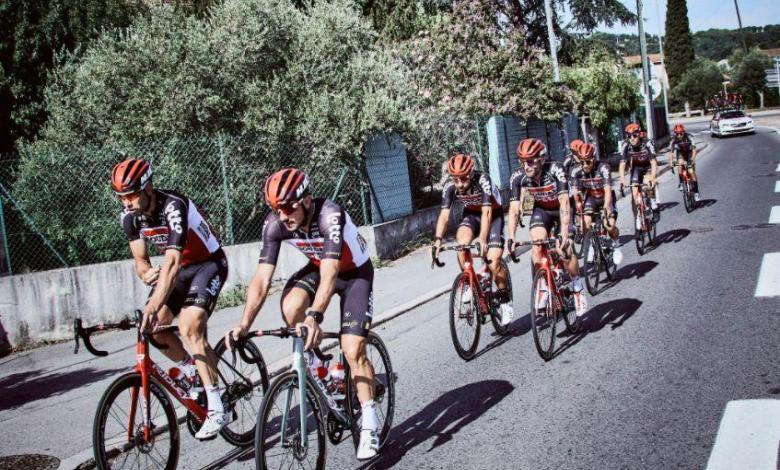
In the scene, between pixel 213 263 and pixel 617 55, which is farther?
pixel 617 55

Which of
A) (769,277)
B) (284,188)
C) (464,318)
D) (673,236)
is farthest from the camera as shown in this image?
(673,236)

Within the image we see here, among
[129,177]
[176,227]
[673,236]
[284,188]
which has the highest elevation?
[129,177]

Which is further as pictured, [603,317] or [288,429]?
[603,317]

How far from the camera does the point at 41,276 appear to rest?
11125mm

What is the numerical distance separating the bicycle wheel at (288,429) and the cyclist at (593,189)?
682 centimetres

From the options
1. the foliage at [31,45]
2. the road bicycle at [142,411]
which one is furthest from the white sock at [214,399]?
the foliage at [31,45]

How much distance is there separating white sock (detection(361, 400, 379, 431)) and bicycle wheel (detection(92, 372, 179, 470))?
50.8 inches

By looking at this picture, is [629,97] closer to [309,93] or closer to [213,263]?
[309,93]

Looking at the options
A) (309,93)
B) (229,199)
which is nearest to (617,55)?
(309,93)

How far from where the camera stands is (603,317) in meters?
7.97

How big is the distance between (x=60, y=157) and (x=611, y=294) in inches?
358

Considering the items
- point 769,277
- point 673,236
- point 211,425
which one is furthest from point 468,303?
point 673,236

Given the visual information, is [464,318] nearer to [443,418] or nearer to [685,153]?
[443,418]

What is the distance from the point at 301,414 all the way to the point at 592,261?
610 centimetres
